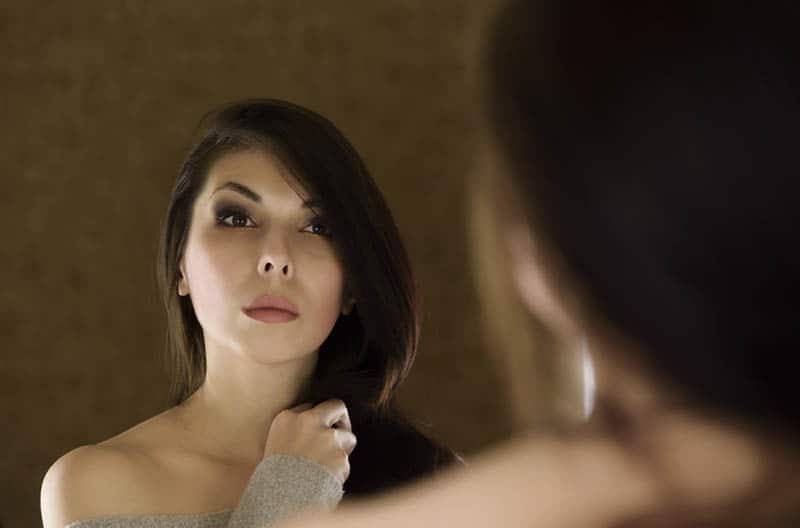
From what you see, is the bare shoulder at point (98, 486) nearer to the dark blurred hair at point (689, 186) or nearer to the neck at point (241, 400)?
the neck at point (241, 400)

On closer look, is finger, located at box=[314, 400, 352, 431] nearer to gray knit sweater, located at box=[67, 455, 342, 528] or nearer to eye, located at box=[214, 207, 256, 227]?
gray knit sweater, located at box=[67, 455, 342, 528]

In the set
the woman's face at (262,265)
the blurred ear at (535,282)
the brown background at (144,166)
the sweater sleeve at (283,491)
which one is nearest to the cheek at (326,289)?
the woman's face at (262,265)

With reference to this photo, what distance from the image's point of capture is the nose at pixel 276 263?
1.03m

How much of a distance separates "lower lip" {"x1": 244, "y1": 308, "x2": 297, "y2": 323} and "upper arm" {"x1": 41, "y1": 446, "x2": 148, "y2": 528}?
0.59ft

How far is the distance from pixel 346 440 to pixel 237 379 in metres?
0.12

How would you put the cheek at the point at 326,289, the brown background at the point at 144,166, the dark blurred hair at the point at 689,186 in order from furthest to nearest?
the brown background at the point at 144,166
the cheek at the point at 326,289
the dark blurred hair at the point at 689,186

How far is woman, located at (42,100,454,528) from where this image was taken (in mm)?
1032

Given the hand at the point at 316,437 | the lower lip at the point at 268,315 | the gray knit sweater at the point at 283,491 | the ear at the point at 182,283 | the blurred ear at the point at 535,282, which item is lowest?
the gray knit sweater at the point at 283,491

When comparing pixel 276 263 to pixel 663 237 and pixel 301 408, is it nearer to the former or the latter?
pixel 301 408

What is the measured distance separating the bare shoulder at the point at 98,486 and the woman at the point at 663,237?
716 millimetres

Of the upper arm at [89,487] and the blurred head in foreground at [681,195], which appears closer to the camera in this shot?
the blurred head in foreground at [681,195]

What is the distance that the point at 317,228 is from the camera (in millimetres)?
1071

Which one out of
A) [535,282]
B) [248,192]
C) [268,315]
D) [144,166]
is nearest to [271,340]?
[268,315]

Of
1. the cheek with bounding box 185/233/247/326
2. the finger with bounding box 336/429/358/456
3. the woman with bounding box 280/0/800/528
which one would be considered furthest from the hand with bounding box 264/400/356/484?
the woman with bounding box 280/0/800/528
